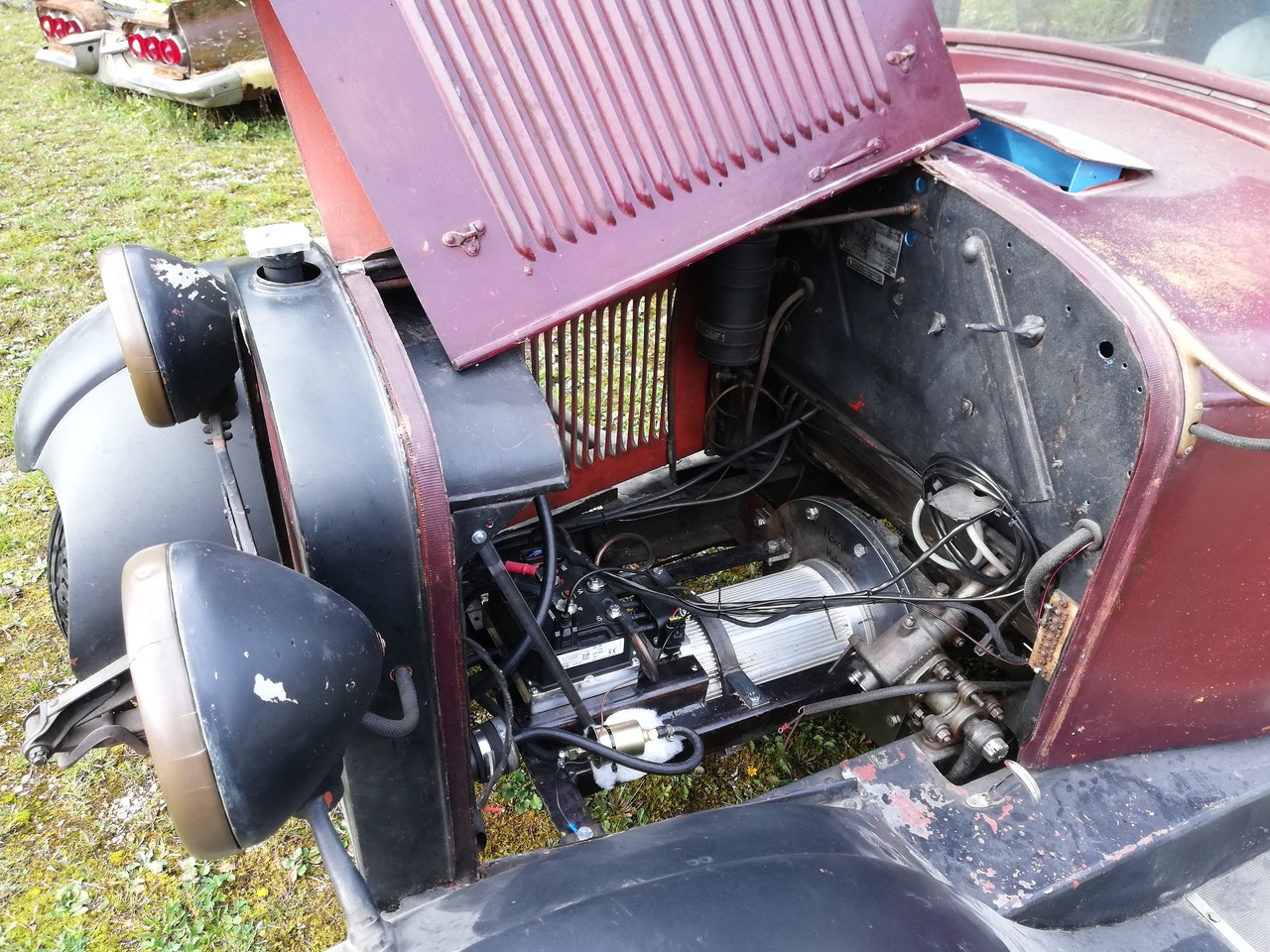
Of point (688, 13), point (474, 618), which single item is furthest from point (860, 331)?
point (474, 618)

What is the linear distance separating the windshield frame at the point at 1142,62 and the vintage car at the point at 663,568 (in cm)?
1

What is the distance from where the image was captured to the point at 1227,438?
46.4 inches

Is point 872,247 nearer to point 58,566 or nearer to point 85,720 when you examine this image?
point 85,720

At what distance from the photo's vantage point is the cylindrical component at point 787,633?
180 cm

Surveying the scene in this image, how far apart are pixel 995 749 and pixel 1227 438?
62cm

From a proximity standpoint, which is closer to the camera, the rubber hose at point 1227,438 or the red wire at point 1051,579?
the rubber hose at point 1227,438

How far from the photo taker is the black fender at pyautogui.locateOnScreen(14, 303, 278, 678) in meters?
1.48

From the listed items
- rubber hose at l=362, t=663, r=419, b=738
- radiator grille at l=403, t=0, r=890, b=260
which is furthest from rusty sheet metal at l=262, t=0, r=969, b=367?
rubber hose at l=362, t=663, r=419, b=738

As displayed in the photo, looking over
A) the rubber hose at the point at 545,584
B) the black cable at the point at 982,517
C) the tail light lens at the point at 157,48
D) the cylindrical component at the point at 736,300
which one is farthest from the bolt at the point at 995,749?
the tail light lens at the point at 157,48

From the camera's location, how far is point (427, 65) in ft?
4.25

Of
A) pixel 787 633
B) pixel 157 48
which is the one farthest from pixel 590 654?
pixel 157 48

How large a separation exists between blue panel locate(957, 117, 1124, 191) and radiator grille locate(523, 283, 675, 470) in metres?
0.68

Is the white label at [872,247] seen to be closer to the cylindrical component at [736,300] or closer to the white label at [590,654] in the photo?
the cylindrical component at [736,300]

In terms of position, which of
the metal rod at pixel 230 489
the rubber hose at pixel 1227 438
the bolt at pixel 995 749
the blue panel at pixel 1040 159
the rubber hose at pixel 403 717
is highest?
the blue panel at pixel 1040 159
